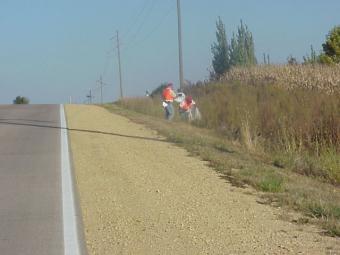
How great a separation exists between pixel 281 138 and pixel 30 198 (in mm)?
8952

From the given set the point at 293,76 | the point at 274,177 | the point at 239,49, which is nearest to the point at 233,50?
the point at 239,49

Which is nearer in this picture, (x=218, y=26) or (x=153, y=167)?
(x=153, y=167)

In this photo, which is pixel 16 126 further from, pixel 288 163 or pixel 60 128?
pixel 288 163

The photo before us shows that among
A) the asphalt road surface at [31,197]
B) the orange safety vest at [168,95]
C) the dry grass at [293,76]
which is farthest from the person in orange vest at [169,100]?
the asphalt road surface at [31,197]

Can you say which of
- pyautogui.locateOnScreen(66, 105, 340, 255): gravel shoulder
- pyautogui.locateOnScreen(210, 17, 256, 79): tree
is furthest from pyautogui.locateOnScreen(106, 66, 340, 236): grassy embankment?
pyautogui.locateOnScreen(210, 17, 256, 79): tree

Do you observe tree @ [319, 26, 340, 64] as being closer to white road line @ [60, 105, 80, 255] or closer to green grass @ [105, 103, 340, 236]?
green grass @ [105, 103, 340, 236]

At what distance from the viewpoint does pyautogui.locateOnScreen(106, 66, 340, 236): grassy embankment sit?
400 inches

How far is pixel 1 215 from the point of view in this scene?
883 centimetres

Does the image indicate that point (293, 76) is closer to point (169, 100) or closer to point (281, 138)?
point (169, 100)

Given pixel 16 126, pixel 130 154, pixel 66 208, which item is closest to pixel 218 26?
pixel 16 126

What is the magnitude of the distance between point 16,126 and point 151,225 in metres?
18.3

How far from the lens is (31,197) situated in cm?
1006

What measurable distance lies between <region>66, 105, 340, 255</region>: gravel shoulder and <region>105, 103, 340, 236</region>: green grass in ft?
1.03

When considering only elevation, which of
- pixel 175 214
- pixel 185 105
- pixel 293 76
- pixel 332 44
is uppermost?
pixel 332 44
